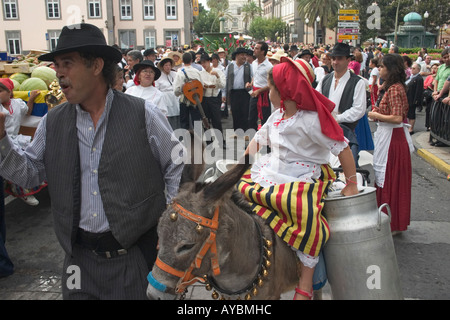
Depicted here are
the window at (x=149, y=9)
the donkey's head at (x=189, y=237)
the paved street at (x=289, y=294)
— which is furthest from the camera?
the window at (x=149, y=9)

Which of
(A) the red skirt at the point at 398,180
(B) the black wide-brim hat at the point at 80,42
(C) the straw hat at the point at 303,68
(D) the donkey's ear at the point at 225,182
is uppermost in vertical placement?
(B) the black wide-brim hat at the point at 80,42

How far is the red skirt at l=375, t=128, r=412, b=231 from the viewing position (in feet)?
17.5

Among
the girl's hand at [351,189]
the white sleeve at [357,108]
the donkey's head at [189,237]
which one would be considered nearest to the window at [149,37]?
the white sleeve at [357,108]

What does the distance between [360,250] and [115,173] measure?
1.59 metres

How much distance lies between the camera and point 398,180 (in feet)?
17.6

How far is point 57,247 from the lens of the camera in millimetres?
5445

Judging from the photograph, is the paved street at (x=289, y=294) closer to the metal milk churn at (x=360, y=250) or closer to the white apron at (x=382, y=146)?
the white apron at (x=382, y=146)

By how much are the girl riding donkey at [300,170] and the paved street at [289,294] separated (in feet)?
4.27

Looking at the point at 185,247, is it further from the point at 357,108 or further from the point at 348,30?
the point at 348,30

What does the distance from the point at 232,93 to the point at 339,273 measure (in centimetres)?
910

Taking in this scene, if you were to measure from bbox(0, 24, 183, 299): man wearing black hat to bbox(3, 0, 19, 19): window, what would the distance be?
58.6 metres

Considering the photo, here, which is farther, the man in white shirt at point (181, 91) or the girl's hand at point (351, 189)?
the man in white shirt at point (181, 91)

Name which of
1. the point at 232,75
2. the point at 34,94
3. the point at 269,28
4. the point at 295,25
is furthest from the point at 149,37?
the point at 295,25

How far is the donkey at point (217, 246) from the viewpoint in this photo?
2.17m
